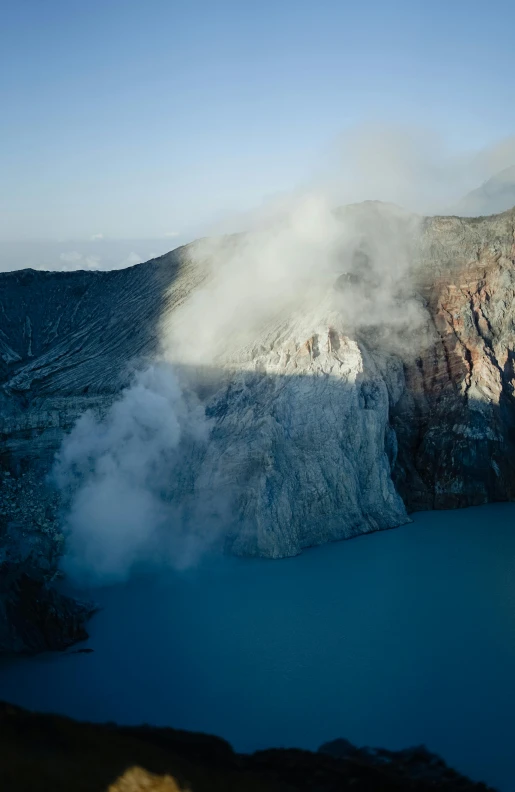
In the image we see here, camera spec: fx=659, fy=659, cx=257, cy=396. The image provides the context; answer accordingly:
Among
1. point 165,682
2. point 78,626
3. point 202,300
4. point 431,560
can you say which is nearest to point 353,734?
point 165,682

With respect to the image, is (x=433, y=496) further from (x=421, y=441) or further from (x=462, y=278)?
(x=462, y=278)

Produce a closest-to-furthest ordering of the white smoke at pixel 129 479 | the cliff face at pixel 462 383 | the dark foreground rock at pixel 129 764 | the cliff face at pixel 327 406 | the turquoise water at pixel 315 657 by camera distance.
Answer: the dark foreground rock at pixel 129 764 → the turquoise water at pixel 315 657 → the white smoke at pixel 129 479 → the cliff face at pixel 327 406 → the cliff face at pixel 462 383

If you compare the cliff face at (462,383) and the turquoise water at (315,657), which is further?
the cliff face at (462,383)

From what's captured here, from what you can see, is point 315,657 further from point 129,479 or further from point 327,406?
point 327,406

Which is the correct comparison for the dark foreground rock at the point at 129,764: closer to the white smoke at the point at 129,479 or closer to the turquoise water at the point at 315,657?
the turquoise water at the point at 315,657

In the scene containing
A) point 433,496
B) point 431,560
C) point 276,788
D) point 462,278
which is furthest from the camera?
point 462,278

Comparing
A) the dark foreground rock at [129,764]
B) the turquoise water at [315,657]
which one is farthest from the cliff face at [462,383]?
the dark foreground rock at [129,764]

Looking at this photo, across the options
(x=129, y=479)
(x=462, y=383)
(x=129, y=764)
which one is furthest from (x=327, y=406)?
(x=129, y=764)
